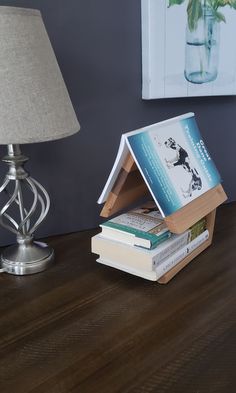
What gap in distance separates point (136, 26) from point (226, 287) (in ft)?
2.11

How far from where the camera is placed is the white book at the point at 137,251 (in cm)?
68

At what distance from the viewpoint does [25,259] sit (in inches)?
29.9

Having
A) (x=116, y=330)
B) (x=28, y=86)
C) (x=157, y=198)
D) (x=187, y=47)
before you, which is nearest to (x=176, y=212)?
(x=157, y=198)

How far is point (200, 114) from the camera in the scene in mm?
1086

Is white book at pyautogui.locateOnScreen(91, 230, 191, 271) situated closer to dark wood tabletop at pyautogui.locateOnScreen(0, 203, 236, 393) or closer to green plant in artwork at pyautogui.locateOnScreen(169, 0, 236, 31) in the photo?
dark wood tabletop at pyautogui.locateOnScreen(0, 203, 236, 393)

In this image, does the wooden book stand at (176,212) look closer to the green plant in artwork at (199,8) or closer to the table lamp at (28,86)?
the table lamp at (28,86)

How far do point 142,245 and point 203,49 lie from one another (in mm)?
598

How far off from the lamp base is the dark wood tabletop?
0.02 meters

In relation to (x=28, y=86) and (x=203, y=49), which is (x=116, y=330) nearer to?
(x=28, y=86)

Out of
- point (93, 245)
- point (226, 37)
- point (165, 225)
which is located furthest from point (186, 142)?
point (226, 37)

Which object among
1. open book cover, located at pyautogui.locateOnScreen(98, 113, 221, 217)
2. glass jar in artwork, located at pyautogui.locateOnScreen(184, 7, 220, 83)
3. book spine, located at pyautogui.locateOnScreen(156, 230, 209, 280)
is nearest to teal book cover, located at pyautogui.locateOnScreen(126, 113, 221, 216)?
open book cover, located at pyautogui.locateOnScreen(98, 113, 221, 217)

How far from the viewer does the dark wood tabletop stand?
0.49 metres

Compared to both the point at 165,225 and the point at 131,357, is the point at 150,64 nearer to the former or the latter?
the point at 165,225

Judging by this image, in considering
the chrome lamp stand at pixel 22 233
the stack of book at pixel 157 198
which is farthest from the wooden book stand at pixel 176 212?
the chrome lamp stand at pixel 22 233
